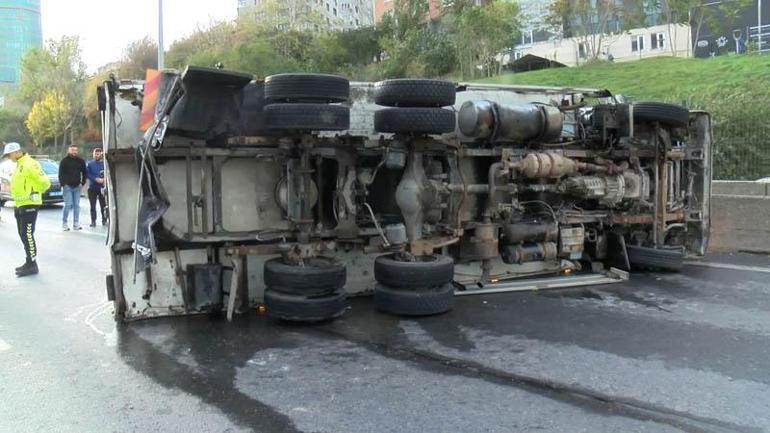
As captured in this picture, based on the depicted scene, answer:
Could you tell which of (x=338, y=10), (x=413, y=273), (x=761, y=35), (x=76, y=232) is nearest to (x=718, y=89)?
(x=413, y=273)

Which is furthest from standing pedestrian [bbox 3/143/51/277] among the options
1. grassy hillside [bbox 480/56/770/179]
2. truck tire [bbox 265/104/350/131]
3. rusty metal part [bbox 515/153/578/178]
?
grassy hillside [bbox 480/56/770/179]

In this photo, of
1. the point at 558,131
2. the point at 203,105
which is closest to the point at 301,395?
the point at 203,105

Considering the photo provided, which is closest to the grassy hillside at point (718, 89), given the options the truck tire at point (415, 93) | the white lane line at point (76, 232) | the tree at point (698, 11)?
the truck tire at point (415, 93)

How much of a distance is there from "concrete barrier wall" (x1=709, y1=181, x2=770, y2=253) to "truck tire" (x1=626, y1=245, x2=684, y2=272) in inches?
87.8

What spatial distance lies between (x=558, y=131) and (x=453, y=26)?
101ft

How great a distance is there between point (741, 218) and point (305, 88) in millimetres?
7193

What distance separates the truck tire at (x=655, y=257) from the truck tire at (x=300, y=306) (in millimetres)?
4060

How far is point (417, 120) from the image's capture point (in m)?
5.84

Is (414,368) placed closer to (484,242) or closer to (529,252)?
(484,242)

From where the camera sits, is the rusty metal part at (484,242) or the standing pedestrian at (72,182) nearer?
the rusty metal part at (484,242)

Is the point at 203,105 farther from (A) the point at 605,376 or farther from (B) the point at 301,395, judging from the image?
(A) the point at 605,376

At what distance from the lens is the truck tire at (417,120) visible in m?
5.85

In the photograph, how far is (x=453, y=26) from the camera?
3625 centimetres

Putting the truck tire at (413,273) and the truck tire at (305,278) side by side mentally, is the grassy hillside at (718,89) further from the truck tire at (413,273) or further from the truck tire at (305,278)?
the truck tire at (305,278)
